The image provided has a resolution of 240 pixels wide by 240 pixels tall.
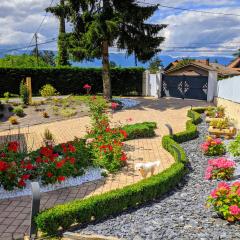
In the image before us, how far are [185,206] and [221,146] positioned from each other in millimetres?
3829

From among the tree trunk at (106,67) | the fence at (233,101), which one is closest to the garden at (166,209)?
the fence at (233,101)

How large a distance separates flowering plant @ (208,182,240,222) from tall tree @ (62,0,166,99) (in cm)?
1431

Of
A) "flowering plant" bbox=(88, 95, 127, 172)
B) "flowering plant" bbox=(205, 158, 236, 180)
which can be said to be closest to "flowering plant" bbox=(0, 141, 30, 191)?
"flowering plant" bbox=(88, 95, 127, 172)

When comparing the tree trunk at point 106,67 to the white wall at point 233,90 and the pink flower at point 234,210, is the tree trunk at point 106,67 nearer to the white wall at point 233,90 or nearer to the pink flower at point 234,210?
the white wall at point 233,90

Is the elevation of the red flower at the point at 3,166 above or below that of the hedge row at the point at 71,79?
below

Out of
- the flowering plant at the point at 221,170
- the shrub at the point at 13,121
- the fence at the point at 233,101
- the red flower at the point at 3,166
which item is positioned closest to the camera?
the red flower at the point at 3,166

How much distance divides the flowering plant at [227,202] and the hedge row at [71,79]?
22357mm

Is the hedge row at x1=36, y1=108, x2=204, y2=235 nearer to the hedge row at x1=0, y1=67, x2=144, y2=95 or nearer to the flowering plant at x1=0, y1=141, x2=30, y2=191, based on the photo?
the flowering plant at x1=0, y1=141, x2=30, y2=191

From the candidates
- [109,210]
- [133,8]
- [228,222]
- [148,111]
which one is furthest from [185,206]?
[133,8]

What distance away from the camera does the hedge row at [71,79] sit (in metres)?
26.2

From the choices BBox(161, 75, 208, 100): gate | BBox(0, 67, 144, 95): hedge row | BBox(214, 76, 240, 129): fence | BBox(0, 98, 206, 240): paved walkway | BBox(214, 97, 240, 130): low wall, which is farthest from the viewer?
BBox(0, 67, 144, 95): hedge row

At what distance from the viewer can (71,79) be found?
2700cm

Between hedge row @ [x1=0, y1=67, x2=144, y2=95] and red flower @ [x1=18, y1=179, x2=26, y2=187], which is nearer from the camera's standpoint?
red flower @ [x1=18, y1=179, x2=26, y2=187]

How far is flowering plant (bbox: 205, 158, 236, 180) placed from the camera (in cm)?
753
